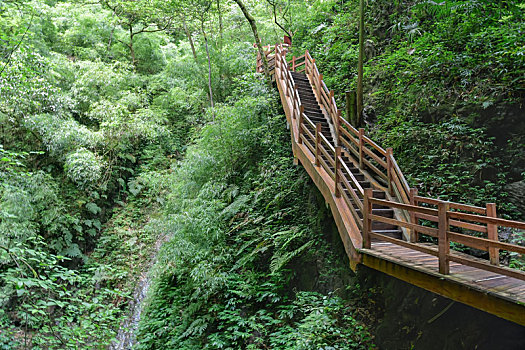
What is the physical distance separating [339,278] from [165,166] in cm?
1107

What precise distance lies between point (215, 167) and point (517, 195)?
7584mm

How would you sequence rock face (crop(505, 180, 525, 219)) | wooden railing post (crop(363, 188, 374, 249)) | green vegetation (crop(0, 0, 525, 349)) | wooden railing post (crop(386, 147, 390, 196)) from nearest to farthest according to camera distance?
wooden railing post (crop(363, 188, 374, 249)) → rock face (crop(505, 180, 525, 219)) → green vegetation (crop(0, 0, 525, 349)) → wooden railing post (crop(386, 147, 390, 196))

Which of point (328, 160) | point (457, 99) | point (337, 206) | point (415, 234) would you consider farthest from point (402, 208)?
point (457, 99)

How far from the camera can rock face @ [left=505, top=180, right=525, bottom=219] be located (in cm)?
491

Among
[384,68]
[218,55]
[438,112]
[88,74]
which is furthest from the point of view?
[218,55]

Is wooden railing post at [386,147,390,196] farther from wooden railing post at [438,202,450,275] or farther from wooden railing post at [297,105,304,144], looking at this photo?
wooden railing post at [297,105,304,144]

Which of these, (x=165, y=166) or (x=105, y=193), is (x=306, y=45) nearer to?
(x=165, y=166)

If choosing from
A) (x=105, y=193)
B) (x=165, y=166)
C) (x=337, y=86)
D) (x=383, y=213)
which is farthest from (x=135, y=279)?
(x=337, y=86)

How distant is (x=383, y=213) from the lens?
5.88 m

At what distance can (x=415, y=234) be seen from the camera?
203 inches

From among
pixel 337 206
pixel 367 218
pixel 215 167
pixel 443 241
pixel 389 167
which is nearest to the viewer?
pixel 443 241

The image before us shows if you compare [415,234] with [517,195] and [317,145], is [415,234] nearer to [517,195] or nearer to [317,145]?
[517,195]

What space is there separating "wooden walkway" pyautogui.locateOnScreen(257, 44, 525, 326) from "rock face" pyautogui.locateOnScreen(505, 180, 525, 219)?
44cm

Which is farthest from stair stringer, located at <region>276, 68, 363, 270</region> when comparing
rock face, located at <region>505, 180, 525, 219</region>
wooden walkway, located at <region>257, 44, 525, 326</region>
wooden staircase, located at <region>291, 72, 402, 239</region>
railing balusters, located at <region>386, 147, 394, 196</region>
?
rock face, located at <region>505, 180, 525, 219</region>
